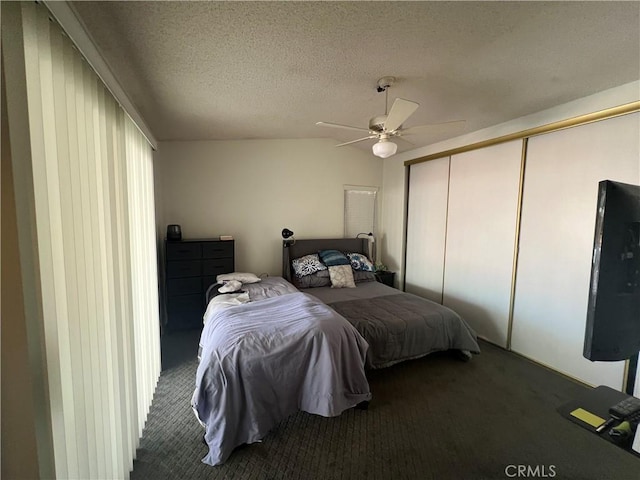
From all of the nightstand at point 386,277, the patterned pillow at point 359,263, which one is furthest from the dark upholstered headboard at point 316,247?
the nightstand at point 386,277

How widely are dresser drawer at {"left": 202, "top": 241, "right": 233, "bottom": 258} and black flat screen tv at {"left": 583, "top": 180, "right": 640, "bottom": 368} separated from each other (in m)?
3.36

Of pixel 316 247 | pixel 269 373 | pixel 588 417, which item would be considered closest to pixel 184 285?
pixel 316 247

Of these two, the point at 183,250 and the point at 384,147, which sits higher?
the point at 384,147

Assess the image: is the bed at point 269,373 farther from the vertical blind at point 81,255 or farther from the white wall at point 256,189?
the white wall at point 256,189

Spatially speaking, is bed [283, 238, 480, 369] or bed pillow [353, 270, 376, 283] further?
bed pillow [353, 270, 376, 283]

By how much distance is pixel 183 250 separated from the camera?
3264mm

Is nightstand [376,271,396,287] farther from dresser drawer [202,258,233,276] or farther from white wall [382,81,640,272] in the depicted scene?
dresser drawer [202,258,233,276]

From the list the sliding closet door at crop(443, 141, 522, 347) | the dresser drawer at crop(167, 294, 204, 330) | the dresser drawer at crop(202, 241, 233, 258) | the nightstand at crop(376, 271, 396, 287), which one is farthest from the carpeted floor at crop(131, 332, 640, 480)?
the nightstand at crop(376, 271, 396, 287)

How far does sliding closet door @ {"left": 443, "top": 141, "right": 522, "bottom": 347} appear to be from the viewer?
2897 millimetres

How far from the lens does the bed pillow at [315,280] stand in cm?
358

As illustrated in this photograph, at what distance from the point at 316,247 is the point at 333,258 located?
41 centimetres

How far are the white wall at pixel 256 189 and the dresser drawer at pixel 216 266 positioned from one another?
1.25ft

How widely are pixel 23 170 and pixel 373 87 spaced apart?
88.8 inches

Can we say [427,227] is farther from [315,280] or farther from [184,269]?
[184,269]
